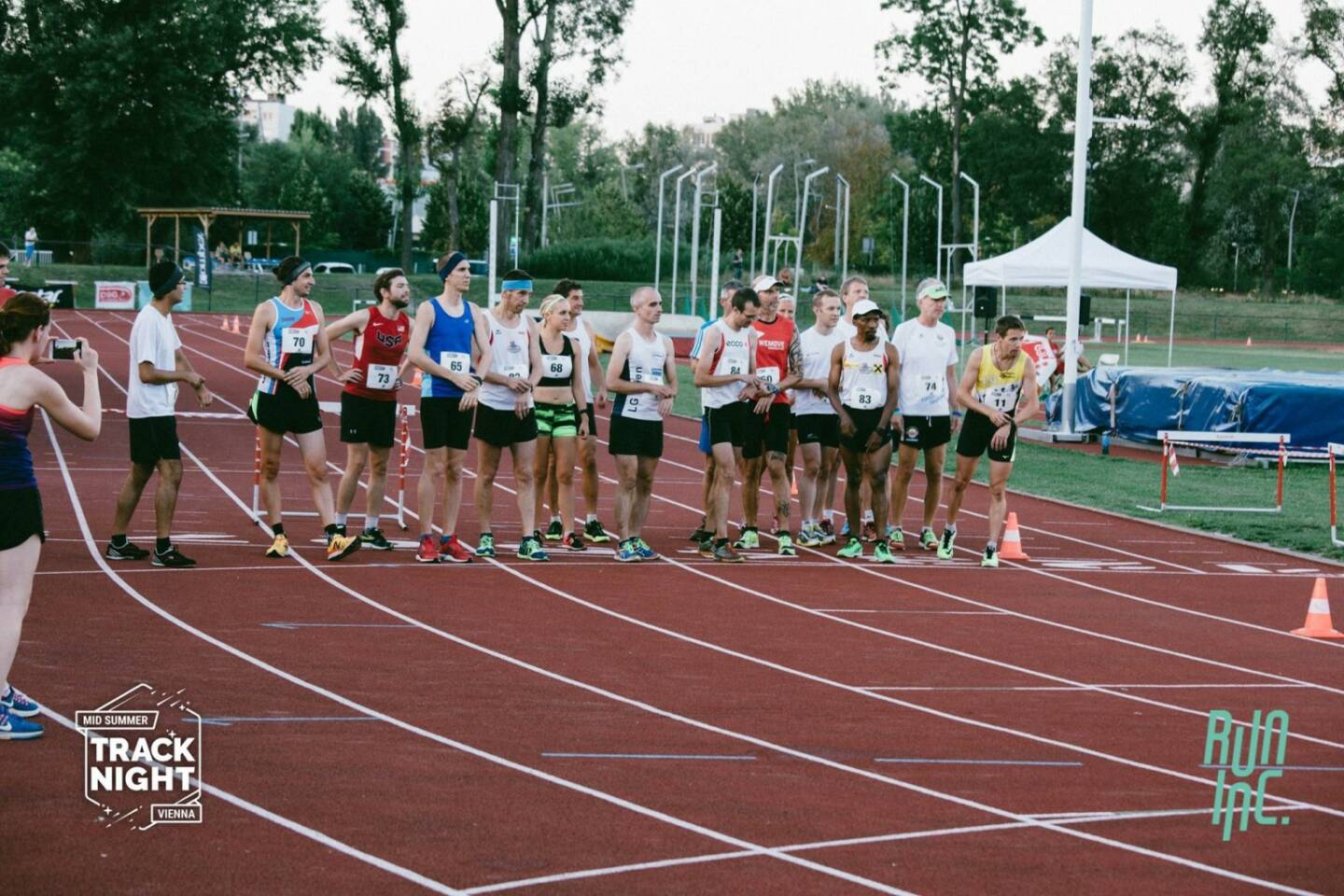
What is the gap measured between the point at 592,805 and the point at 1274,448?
16.4 m

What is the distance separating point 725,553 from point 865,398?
1593 millimetres

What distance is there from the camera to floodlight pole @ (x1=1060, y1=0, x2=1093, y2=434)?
2306 cm

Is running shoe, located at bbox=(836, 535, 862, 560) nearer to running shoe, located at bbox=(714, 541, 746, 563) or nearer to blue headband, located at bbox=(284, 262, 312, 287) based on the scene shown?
running shoe, located at bbox=(714, 541, 746, 563)

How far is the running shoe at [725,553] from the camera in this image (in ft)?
38.9

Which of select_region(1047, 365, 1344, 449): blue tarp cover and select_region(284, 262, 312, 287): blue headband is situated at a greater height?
select_region(284, 262, 312, 287): blue headband

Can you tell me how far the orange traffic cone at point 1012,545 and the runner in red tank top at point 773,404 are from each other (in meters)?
1.72

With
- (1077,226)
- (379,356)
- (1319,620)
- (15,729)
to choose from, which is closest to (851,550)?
(1319,620)

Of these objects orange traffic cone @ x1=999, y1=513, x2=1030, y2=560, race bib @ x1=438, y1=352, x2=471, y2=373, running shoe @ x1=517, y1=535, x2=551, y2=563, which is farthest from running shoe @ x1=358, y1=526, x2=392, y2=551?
orange traffic cone @ x1=999, y1=513, x2=1030, y2=560

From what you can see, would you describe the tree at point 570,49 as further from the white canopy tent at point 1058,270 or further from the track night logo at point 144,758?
the track night logo at point 144,758

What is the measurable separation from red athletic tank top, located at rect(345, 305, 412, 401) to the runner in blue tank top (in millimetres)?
261

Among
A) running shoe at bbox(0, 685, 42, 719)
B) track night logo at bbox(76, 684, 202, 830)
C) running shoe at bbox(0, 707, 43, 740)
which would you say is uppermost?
running shoe at bbox(0, 685, 42, 719)

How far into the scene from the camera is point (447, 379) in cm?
1101

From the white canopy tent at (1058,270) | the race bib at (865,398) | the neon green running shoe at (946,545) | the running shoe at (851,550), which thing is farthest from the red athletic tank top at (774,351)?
the white canopy tent at (1058,270)

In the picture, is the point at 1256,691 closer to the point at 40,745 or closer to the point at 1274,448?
the point at 40,745
